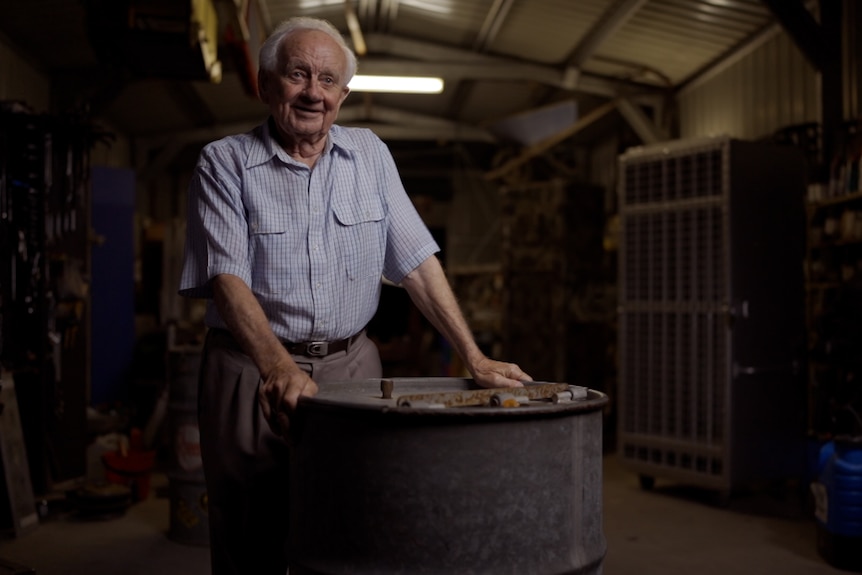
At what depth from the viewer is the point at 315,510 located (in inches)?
69.3

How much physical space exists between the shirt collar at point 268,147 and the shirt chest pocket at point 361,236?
0.48 feet

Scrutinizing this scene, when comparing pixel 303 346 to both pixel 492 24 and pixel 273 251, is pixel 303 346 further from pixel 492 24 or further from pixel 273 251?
pixel 492 24

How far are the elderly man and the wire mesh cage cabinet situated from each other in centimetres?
369

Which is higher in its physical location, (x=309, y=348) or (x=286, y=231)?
(x=286, y=231)

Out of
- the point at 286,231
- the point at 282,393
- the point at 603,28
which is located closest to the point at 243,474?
the point at 282,393

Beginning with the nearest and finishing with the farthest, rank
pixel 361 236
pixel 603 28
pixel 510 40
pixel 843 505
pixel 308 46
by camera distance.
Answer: pixel 308 46 < pixel 361 236 < pixel 843 505 < pixel 603 28 < pixel 510 40

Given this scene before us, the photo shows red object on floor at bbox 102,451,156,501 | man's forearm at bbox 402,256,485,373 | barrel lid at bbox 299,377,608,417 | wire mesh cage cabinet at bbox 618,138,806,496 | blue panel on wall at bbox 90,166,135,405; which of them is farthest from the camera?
blue panel on wall at bbox 90,166,135,405

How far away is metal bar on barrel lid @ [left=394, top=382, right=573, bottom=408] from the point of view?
1.74 meters

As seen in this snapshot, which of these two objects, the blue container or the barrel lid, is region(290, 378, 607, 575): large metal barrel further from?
the blue container

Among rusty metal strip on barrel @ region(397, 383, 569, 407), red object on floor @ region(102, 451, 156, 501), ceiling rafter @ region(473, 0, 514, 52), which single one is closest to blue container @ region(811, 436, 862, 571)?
rusty metal strip on barrel @ region(397, 383, 569, 407)

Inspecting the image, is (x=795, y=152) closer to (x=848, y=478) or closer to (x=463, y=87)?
(x=848, y=478)

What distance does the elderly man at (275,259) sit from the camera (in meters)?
2.12

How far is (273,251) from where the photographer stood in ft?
6.99

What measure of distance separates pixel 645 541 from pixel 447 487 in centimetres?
341
